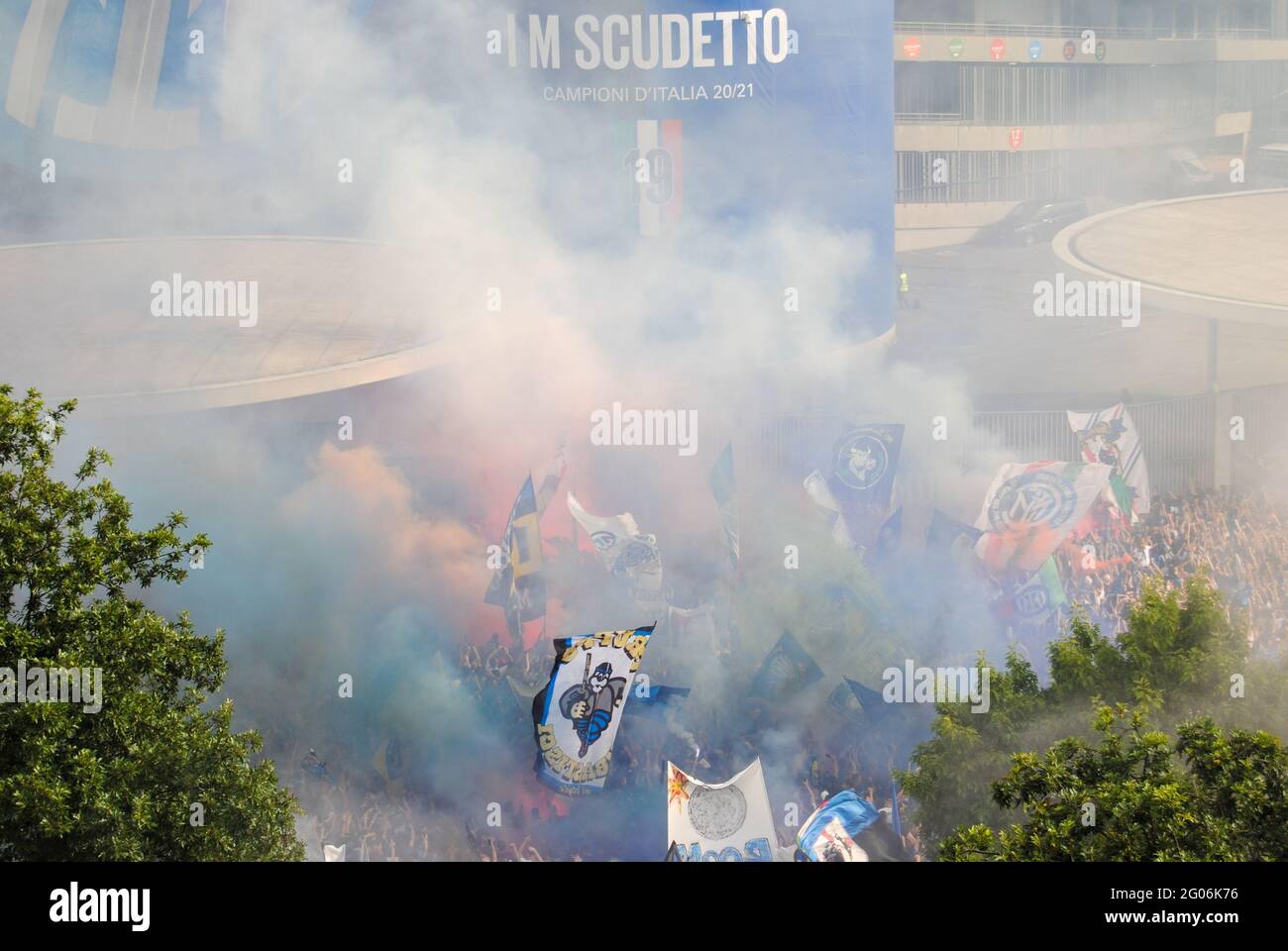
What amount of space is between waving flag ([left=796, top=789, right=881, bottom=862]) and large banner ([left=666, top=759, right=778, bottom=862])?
569 millimetres

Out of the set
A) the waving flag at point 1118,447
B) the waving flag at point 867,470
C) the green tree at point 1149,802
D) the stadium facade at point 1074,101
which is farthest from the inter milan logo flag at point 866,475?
the green tree at point 1149,802

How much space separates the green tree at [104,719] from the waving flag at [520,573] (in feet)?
29.7

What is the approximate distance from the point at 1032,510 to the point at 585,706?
818 cm

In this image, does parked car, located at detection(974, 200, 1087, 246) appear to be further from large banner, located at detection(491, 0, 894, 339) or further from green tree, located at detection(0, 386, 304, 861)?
green tree, located at detection(0, 386, 304, 861)

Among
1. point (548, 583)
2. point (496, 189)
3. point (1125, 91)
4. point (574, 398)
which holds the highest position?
point (1125, 91)

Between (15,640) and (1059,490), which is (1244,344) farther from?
(15,640)

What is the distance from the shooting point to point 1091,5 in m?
32.7

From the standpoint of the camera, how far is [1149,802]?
468 inches

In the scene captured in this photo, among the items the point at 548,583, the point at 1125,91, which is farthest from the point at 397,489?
the point at 1125,91

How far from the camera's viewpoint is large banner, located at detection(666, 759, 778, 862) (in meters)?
18.4

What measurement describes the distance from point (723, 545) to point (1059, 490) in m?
5.66

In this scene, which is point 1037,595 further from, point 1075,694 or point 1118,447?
point 1075,694

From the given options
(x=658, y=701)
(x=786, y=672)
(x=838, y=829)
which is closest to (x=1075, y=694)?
Result: (x=838, y=829)

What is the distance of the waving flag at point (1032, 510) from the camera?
22.7 meters
